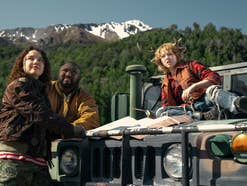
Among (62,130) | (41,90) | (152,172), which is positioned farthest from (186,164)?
(41,90)

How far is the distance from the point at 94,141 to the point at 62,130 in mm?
372

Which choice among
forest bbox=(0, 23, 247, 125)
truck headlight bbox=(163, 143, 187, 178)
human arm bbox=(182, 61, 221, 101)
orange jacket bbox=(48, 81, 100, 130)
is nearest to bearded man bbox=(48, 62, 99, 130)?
orange jacket bbox=(48, 81, 100, 130)

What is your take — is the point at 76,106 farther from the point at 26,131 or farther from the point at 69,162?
the point at 26,131

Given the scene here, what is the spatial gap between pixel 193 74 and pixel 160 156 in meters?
1.31

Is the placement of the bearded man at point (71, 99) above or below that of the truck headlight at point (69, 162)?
above

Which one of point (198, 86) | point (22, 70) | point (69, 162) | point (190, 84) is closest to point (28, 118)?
point (22, 70)

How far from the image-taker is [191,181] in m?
3.31

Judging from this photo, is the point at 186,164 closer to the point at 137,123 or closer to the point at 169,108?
the point at 137,123

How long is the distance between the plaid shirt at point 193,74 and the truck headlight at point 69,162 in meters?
1.19

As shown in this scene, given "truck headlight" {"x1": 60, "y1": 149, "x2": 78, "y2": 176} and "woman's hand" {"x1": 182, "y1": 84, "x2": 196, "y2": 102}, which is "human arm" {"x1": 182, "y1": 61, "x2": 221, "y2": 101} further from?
"truck headlight" {"x1": 60, "y1": 149, "x2": 78, "y2": 176}

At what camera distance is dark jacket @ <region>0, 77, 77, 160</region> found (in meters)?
3.61

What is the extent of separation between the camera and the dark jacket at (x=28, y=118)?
11.9ft

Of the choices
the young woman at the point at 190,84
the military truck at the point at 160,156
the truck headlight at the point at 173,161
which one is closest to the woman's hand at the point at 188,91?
the young woman at the point at 190,84

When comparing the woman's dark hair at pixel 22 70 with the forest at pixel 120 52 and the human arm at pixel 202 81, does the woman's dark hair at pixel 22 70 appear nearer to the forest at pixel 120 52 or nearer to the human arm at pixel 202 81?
the human arm at pixel 202 81
